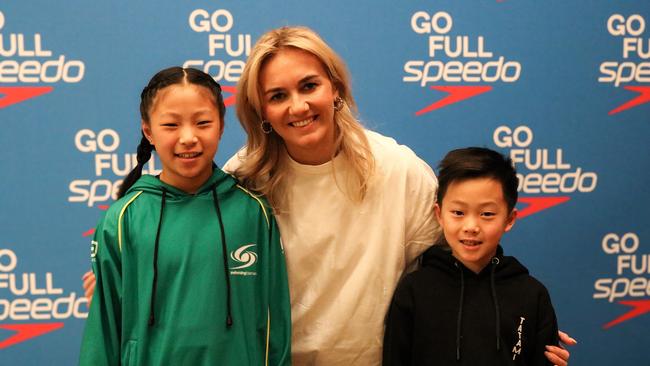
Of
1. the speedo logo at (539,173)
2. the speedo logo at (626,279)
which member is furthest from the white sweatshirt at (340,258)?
the speedo logo at (626,279)

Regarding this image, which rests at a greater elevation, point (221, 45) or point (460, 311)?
point (221, 45)

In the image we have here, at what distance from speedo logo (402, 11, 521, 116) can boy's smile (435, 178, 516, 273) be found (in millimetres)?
939

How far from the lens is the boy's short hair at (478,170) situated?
1496 millimetres

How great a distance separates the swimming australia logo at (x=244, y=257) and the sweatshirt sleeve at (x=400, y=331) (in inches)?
14.7

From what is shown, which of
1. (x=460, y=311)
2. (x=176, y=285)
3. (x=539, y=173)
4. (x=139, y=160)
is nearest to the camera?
(x=176, y=285)

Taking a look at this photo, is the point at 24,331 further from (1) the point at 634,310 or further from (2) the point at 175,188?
(1) the point at 634,310

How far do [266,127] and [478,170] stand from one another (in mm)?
561

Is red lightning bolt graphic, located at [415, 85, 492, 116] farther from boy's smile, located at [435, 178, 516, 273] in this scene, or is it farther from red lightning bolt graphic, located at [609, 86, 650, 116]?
boy's smile, located at [435, 178, 516, 273]

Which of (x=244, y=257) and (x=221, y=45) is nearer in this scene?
(x=244, y=257)

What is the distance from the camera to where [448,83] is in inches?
93.6

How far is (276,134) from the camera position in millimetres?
1639

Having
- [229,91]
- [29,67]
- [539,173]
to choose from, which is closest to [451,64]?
[539,173]

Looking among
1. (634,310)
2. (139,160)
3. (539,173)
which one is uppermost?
(139,160)

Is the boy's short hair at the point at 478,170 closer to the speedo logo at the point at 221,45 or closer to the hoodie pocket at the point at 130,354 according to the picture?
the hoodie pocket at the point at 130,354
